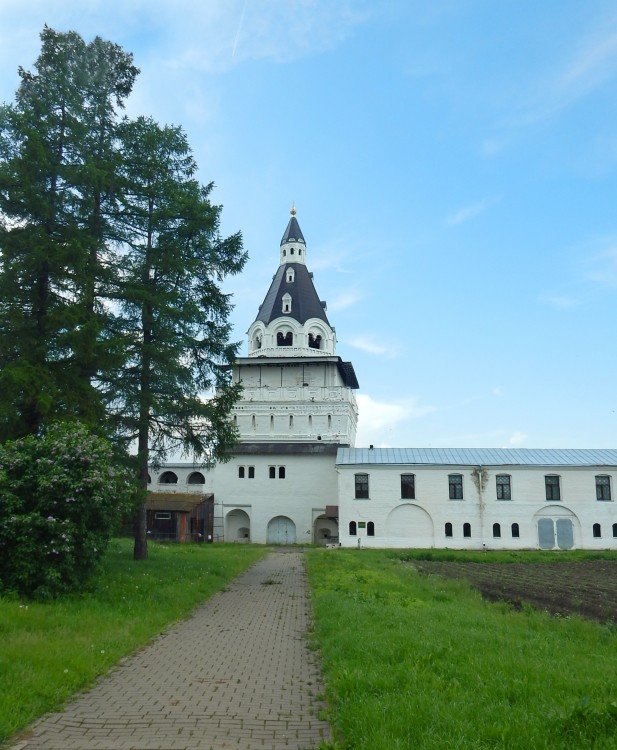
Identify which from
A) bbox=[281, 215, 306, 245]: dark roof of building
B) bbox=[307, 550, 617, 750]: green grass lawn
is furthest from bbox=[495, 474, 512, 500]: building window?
bbox=[307, 550, 617, 750]: green grass lawn

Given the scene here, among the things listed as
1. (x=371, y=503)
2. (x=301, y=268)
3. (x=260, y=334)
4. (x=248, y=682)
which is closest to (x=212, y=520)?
(x=371, y=503)

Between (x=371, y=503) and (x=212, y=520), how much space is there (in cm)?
1162

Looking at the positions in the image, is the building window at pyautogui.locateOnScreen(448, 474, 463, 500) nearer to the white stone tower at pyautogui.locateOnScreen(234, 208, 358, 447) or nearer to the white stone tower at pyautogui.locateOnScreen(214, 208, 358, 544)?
the white stone tower at pyautogui.locateOnScreen(214, 208, 358, 544)

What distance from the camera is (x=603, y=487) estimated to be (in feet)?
138

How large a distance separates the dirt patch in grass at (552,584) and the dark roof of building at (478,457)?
12.9 meters

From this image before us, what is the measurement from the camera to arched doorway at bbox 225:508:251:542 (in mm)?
47469

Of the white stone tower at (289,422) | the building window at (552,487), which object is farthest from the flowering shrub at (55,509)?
the building window at (552,487)

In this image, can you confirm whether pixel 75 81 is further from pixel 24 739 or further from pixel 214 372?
pixel 24 739

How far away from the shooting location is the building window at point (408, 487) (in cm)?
4234

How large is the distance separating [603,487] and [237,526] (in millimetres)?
24349

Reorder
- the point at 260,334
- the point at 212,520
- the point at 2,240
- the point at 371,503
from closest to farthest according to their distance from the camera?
the point at 2,240 < the point at 371,503 < the point at 212,520 < the point at 260,334

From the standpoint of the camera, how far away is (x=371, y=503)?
1666 inches

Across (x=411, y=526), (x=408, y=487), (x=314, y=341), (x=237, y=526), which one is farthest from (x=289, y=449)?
(x=411, y=526)

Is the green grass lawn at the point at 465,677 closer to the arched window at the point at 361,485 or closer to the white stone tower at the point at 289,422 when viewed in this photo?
the arched window at the point at 361,485
